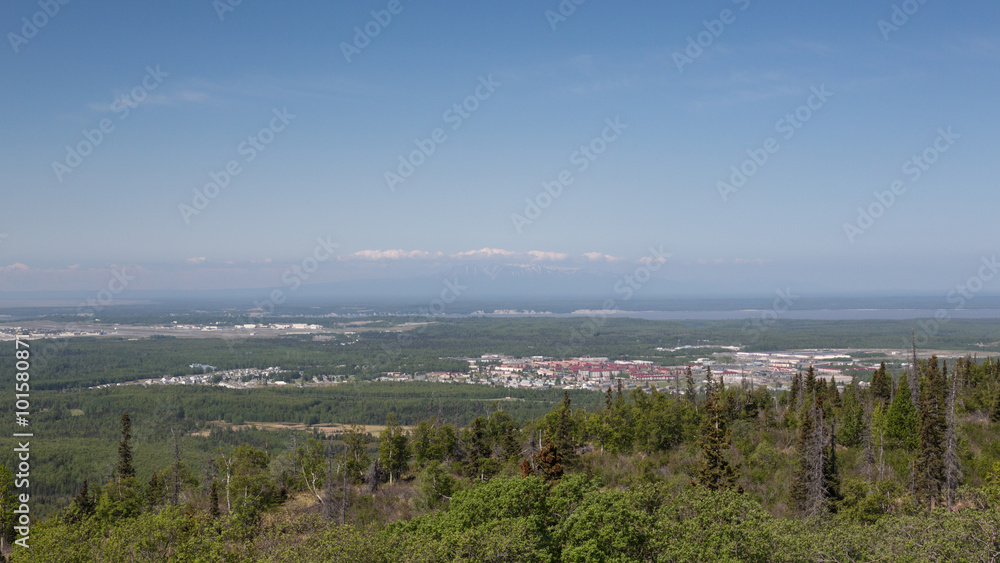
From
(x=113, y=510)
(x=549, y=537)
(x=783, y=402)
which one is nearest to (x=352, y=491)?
(x=113, y=510)

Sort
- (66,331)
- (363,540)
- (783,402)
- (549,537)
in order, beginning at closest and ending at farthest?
(363,540) < (549,537) < (783,402) < (66,331)

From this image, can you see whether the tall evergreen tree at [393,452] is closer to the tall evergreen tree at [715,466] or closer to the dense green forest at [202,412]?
the dense green forest at [202,412]

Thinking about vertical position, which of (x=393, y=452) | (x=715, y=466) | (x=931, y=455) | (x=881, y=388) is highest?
(x=881, y=388)

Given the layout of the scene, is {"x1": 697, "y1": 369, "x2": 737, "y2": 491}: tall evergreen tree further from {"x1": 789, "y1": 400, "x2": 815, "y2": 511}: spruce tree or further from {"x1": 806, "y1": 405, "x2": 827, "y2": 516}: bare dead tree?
{"x1": 806, "y1": 405, "x2": 827, "y2": 516}: bare dead tree

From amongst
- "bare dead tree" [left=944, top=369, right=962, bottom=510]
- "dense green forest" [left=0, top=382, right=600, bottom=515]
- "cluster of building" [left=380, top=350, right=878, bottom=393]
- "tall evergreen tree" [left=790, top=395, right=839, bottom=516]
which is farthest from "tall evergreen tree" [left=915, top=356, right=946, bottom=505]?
"cluster of building" [left=380, top=350, right=878, bottom=393]

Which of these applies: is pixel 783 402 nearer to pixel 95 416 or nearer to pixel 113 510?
pixel 113 510

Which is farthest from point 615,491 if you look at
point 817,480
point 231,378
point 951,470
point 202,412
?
point 231,378

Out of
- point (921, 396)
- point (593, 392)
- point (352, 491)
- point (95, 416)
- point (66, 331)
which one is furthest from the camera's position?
point (66, 331)

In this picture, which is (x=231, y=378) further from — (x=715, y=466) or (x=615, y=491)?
(x=615, y=491)
